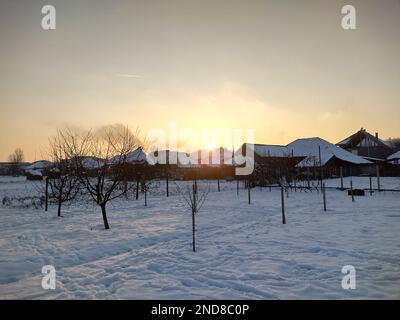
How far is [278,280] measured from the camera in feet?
18.4

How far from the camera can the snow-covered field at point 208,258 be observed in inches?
205

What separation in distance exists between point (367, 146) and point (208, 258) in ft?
170

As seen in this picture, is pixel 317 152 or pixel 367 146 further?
pixel 367 146

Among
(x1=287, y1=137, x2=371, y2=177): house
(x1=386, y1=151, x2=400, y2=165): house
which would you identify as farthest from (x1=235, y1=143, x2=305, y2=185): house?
(x1=386, y1=151, x2=400, y2=165): house

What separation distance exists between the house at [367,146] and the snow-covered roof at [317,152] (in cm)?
795

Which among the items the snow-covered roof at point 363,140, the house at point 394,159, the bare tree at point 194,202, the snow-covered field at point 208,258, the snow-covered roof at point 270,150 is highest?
the snow-covered roof at point 363,140

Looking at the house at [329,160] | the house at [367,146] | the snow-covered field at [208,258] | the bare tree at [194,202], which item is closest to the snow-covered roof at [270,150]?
the house at [329,160]

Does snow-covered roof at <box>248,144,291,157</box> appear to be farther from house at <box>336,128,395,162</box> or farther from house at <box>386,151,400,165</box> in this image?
house at <box>386,151,400,165</box>

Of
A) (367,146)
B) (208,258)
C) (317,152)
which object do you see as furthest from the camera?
(367,146)

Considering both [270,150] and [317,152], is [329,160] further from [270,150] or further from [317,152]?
[270,150]

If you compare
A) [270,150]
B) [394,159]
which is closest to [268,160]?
[270,150]

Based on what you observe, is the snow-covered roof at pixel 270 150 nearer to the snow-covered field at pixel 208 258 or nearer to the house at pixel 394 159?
the house at pixel 394 159

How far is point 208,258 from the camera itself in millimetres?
7129

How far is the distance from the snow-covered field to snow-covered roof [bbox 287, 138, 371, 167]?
1138 inches
